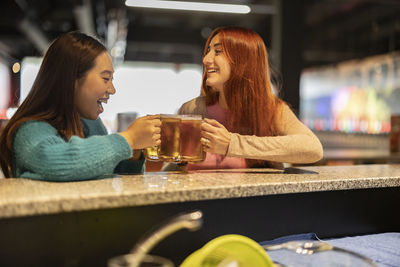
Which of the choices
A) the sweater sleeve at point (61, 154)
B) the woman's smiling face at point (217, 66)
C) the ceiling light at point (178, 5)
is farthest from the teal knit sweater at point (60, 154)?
the ceiling light at point (178, 5)

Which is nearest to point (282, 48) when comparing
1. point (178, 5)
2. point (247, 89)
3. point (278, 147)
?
→ point (178, 5)

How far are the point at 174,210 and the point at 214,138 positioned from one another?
37 cm

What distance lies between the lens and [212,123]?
160 centimetres

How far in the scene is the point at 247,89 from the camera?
1.86 m

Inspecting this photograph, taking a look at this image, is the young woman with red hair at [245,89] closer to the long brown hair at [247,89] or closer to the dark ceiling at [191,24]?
the long brown hair at [247,89]

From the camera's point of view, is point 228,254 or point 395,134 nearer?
point 228,254

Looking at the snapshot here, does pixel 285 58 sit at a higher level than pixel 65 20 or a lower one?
lower

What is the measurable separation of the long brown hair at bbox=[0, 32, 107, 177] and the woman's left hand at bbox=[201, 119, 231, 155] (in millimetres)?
448

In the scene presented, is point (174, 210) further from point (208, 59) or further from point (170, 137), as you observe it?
point (208, 59)

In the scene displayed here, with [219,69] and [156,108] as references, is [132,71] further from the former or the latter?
[219,69]

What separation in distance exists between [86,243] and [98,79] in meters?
0.64

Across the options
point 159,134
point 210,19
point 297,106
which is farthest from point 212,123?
point 210,19

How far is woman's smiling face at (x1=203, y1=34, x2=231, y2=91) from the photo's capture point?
1.85 meters

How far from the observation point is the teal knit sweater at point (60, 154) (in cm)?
125
